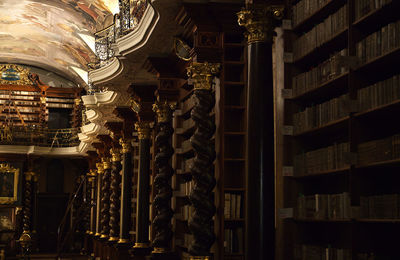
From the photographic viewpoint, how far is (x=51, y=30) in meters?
21.8

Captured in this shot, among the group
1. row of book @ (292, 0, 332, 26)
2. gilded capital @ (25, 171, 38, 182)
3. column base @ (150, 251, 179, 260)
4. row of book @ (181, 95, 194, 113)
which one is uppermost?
row of book @ (292, 0, 332, 26)

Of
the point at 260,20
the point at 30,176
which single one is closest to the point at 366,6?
the point at 260,20

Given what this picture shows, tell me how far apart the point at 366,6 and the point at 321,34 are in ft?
2.62

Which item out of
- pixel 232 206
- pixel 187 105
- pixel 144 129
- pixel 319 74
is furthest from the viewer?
pixel 144 129

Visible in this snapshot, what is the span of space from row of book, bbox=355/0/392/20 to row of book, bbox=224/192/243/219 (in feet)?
9.04

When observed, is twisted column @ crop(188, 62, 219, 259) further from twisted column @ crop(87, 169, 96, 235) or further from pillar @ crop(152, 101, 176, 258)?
twisted column @ crop(87, 169, 96, 235)

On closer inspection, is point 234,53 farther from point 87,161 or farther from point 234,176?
point 87,161

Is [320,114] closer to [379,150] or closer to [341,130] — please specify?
[341,130]

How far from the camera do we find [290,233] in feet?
21.2

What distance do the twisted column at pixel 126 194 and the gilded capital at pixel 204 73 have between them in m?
7.09

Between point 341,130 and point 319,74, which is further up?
point 319,74

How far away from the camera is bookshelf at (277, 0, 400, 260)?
5.07 metres

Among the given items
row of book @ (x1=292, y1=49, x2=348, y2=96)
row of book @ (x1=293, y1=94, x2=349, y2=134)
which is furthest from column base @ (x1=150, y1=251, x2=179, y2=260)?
row of book @ (x1=292, y1=49, x2=348, y2=96)

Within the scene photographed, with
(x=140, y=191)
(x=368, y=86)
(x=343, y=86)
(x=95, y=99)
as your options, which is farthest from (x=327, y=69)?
(x=95, y=99)
